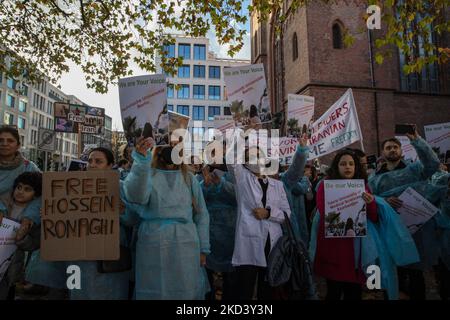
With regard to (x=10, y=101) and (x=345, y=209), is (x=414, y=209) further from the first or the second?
(x=10, y=101)

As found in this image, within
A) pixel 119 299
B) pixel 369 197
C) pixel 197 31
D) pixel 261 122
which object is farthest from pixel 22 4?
pixel 369 197

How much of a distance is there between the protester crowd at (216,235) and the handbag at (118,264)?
1cm

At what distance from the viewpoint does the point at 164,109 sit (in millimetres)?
3463

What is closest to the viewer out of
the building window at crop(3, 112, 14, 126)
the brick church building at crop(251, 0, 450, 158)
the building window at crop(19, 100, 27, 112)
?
the brick church building at crop(251, 0, 450, 158)

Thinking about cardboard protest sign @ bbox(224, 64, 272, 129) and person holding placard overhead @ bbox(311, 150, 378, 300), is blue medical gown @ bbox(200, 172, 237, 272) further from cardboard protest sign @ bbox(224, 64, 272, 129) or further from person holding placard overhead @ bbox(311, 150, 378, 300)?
person holding placard overhead @ bbox(311, 150, 378, 300)

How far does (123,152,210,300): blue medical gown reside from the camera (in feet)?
9.91

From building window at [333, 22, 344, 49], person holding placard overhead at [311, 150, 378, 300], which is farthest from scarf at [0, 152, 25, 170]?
building window at [333, 22, 344, 49]

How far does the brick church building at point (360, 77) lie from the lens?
18.2 metres

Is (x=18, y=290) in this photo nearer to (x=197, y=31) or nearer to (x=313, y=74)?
(x=197, y=31)

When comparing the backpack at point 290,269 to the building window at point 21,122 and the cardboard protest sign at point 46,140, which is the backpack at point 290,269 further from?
the building window at point 21,122

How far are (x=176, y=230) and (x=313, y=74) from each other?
16538 millimetres

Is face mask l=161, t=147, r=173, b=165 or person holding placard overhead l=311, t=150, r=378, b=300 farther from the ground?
face mask l=161, t=147, r=173, b=165

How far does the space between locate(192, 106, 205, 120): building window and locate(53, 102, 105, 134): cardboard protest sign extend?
49.2 meters

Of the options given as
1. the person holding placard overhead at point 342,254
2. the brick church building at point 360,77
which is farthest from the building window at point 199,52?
the person holding placard overhead at point 342,254
